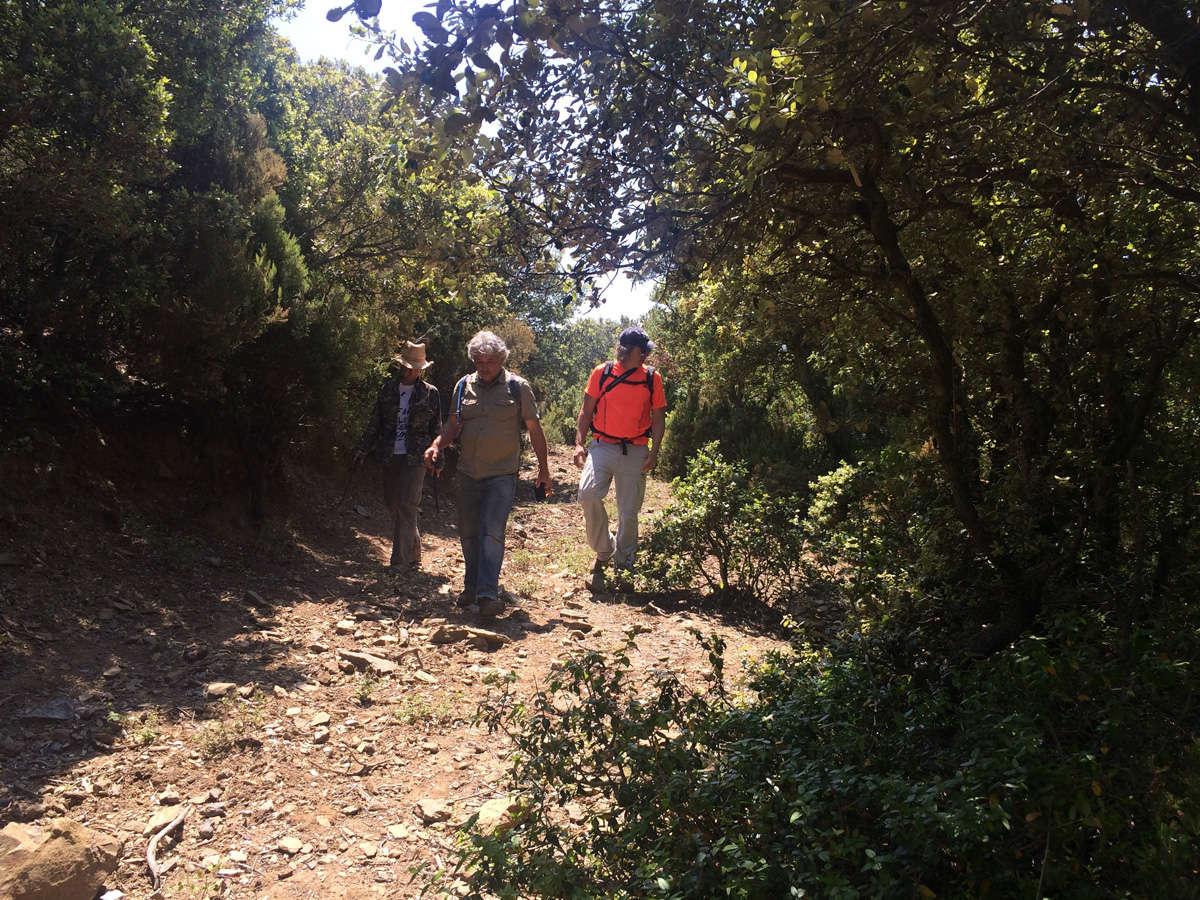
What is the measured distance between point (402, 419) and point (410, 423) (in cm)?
8

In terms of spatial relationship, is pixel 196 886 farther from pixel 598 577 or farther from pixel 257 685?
A: pixel 598 577

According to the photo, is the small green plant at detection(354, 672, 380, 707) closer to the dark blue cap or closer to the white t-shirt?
the white t-shirt

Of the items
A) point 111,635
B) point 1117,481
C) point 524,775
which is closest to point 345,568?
point 111,635

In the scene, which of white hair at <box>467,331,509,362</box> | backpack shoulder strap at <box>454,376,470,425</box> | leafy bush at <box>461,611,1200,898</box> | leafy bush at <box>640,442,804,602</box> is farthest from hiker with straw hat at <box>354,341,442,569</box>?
leafy bush at <box>461,611,1200,898</box>

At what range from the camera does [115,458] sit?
7113 millimetres

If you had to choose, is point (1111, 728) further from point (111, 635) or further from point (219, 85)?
point (219, 85)

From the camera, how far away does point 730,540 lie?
685cm

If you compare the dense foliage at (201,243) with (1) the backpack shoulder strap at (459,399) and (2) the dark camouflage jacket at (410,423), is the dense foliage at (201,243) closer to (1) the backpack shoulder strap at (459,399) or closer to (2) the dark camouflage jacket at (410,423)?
(1) the backpack shoulder strap at (459,399)

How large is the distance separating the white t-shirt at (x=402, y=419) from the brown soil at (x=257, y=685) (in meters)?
1.09

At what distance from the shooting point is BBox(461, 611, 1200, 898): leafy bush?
233 centimetres

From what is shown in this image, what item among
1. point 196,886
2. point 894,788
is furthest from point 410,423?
point 894,788

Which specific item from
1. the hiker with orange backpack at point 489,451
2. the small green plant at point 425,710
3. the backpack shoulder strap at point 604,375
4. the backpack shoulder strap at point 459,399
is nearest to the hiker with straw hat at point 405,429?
the backpack shoulder strap at point 459,399

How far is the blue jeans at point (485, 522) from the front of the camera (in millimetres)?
6090

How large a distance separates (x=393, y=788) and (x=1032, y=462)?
3442mm
